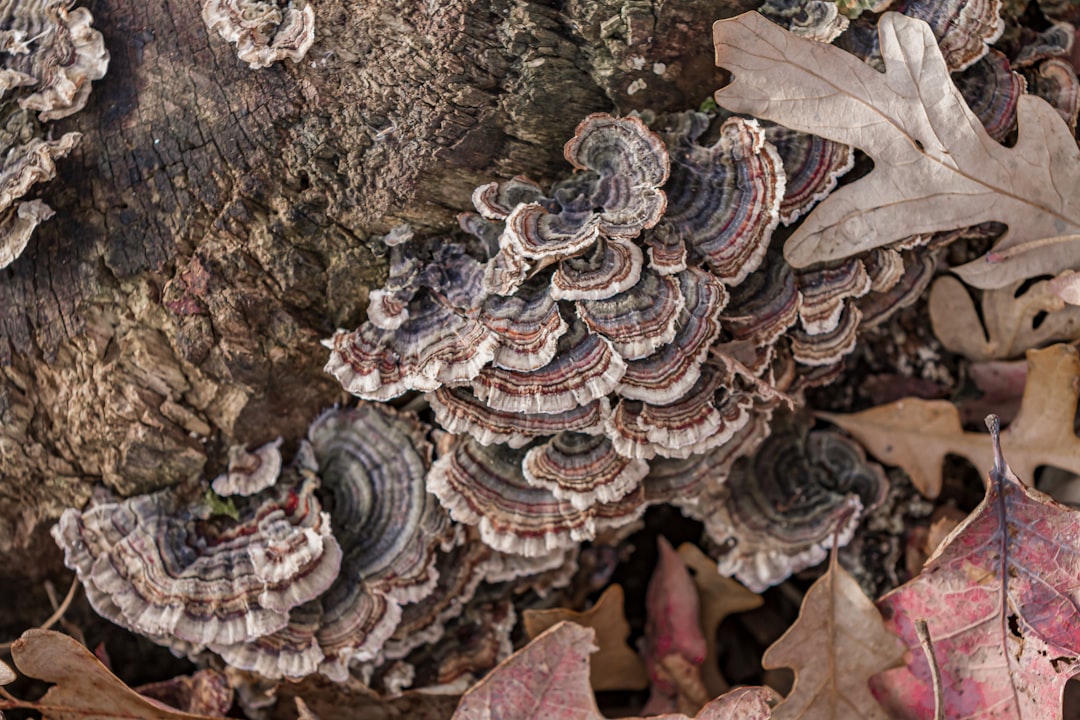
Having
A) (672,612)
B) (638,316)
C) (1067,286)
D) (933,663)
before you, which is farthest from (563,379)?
(1067,286)

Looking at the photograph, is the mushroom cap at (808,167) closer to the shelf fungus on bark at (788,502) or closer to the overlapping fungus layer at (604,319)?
the overlapping fungus layer at (604,319)

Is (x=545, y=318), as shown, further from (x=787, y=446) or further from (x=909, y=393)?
(x=909, y=393)

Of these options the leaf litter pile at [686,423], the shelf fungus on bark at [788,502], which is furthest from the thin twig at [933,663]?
the shelf fungus on bark at [788,502]

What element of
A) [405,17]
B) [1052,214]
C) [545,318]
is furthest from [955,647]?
[405,17]

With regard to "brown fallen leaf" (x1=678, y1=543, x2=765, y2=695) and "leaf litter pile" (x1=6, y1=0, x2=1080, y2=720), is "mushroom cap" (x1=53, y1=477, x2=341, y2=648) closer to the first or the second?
"leaf litter pile" (x1=6, y1=0, x2=1080, y2=720)

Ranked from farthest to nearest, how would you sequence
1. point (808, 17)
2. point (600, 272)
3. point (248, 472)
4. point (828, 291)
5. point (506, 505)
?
point (248, 472)
point (506, 505)
point (828, 291)
point (808, 17)
point (600, 272)

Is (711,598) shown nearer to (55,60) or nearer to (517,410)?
(517,410)

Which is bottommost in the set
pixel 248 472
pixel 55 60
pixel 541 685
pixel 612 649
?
pixel 612 649
